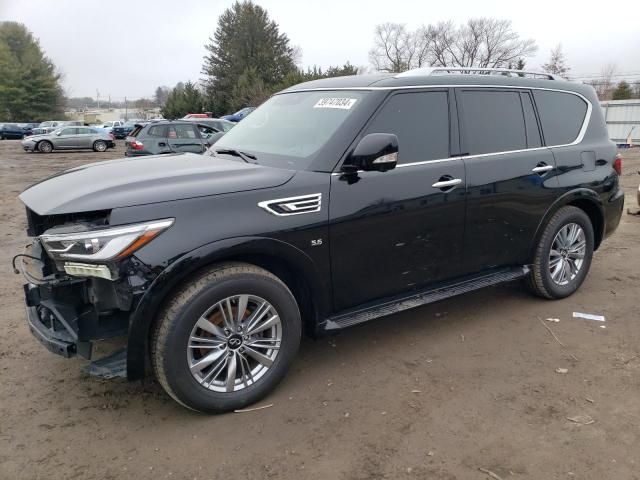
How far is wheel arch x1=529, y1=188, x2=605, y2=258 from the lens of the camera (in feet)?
14.8

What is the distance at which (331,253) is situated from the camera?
3.29m

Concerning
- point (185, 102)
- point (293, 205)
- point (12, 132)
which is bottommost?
point (12, 132)

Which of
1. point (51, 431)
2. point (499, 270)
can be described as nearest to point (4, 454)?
point (51, 431)

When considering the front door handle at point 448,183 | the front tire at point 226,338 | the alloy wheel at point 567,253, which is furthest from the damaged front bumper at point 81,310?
the alloy wheel at point 567,253

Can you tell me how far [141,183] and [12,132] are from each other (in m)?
47.0

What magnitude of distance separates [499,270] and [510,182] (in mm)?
739

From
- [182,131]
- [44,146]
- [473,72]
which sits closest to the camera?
[473,72]

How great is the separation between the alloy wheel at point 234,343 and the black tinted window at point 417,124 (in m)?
1.42

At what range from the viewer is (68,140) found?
2747 cm

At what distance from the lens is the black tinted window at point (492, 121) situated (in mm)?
4012

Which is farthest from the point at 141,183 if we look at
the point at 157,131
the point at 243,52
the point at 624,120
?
the point at 243,52

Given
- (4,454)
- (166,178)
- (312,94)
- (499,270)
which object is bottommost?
(4,454)

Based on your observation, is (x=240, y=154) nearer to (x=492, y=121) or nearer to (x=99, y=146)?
(x=492, y=121)

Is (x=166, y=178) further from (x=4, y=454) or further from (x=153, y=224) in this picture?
(x=4, y=454)
